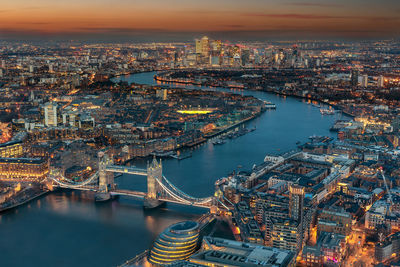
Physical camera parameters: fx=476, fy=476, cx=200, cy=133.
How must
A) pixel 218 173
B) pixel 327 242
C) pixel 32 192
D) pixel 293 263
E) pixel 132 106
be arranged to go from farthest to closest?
1. pixel 132 106
2. pixel 218 173
3. pixel 32 192
4. pixel 327 242
5. pixel 293 263

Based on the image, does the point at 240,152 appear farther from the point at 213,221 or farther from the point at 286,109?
the point at 286,109

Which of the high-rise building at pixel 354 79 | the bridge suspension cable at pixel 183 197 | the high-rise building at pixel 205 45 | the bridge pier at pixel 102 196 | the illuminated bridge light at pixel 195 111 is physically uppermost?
the high-rise building at pixel 205 45

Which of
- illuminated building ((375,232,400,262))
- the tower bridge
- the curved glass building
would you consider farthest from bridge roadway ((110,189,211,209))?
illuminated building ((375,232,400,262))

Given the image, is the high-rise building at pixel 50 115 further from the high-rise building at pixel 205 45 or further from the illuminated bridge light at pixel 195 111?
the high-rise building at pixel 205 45

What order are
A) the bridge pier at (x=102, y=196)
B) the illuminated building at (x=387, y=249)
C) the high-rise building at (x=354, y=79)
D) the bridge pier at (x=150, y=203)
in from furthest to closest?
the high-rise building at (x=354, y=79), the bridge pier at (x=102, y=196), the bridge pier at (x=150, y=203), the illuminated building at (x=387, y=249)

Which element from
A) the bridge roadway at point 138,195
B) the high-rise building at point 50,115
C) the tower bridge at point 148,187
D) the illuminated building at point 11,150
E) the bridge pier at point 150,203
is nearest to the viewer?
the bridge roadway at point 138,195

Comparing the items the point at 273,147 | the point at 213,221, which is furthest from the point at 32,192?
the point at 273,147

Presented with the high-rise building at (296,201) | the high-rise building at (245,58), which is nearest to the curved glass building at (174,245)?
the high-rise building at (296,201)

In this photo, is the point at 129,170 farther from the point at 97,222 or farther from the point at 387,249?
the point at 387,249

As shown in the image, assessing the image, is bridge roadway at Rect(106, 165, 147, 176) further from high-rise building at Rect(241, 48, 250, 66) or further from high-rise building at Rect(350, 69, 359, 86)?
high-rise building at Rect(241, 48, 250, 66)
